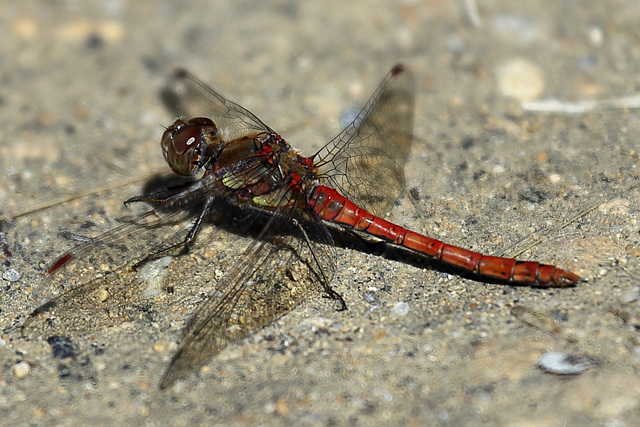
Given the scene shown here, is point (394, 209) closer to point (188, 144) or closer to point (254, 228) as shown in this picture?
point (254, 228)

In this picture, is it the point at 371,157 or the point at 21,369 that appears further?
the point at 371,157

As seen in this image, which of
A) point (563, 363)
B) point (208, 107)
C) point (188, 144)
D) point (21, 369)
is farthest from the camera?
point (208, 107)

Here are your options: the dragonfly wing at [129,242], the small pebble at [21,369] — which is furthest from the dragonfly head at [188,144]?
the small pebble at [21,369]

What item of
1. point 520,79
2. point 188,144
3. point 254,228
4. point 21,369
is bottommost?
point 21,369

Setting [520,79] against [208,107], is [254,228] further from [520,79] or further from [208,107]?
[520,79]

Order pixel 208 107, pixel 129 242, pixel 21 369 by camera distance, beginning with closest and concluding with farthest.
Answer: pixel 21 369, pixel 129 242, pixel 208 107

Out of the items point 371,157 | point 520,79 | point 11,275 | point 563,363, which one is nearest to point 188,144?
point 371,157

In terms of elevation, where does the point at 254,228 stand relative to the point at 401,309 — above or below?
above

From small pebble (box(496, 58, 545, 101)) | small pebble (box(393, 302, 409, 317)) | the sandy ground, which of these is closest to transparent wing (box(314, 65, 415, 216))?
the sandy ground
